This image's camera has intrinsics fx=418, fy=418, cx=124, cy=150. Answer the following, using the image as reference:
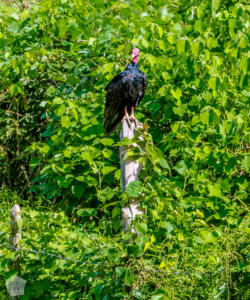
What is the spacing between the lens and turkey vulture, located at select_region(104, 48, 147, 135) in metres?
2.70

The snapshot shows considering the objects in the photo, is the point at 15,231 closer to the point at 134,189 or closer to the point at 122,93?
the point at 134,189

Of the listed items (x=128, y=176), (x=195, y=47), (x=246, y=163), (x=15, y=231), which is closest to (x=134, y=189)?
(x=128, y=176)

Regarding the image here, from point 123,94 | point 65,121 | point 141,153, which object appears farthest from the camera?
point 65,121

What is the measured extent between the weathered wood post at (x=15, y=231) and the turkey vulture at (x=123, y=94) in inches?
34.8

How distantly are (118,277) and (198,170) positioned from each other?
1.33 metres

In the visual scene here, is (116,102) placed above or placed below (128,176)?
above

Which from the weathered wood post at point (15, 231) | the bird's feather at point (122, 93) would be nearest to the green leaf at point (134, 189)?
the weathered wood post at point (15, 231)

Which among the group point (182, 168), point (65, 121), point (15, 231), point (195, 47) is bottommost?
point (15, 231)

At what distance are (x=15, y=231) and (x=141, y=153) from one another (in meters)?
0.82

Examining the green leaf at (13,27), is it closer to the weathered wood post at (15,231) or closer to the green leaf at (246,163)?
the weathered wood post at (15,231)

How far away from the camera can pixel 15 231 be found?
2.31 meters

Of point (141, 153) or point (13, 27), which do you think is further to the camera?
point (13, 27)

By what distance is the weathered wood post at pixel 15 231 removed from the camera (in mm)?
2258

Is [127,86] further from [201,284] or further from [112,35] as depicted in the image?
[201,284]
